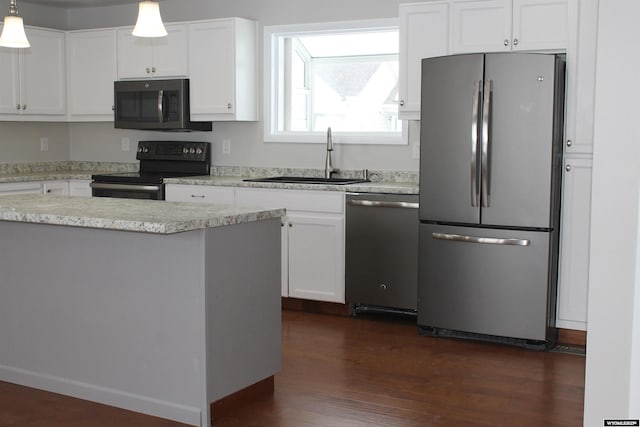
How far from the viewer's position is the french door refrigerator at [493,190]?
454cm

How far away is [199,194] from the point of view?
583 centimetres

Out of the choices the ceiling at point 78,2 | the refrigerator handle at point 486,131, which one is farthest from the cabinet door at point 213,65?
the refrigerator handle at point 486,131

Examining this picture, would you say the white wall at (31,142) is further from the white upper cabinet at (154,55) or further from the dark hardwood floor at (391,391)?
the dark hardwood floor at (391,391)

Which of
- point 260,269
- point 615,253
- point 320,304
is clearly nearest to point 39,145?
point 320,304

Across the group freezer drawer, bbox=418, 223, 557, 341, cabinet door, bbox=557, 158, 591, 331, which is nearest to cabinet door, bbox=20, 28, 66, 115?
freezer drawer, bbox=418, 223, 557, 341

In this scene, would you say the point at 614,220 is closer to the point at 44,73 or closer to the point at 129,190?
the point at 129,190

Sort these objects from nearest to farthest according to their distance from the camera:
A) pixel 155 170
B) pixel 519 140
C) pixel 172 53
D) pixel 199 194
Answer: pixel 519 140 < pixel 199 194 < pixel 172 53 < pixel 155 170

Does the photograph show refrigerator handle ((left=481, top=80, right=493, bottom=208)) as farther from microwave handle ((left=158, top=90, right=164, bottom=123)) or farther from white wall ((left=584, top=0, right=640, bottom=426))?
microwave handle ((left=158, top=90, right=164, bottom=123))

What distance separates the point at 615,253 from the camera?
2.61 m

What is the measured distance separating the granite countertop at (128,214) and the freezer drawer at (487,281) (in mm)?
1384

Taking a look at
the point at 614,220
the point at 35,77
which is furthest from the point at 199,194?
the point at 614,220

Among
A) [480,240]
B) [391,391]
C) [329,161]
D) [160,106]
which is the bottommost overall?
[391,391]

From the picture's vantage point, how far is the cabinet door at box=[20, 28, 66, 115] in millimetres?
6383

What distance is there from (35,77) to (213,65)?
1538 millimetres
